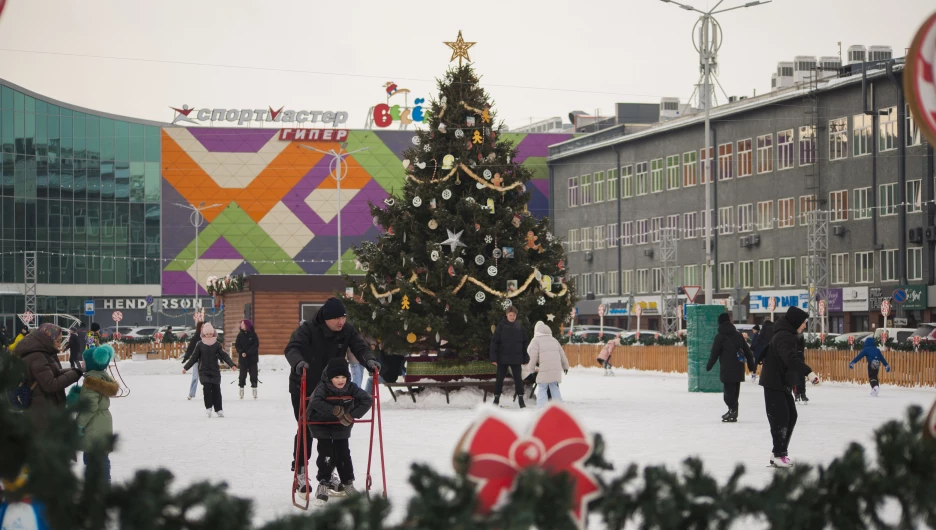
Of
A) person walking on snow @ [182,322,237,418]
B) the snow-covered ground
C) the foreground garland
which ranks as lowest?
the snow-covered ground

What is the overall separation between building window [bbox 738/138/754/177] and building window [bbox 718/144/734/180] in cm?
75

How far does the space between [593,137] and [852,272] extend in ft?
97.0

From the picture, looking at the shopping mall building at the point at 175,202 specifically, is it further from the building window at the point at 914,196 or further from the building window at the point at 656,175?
the building window at the point at 914,196

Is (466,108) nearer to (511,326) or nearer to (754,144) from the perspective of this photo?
(511,326)

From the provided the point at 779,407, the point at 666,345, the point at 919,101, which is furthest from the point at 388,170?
the point at 919,101

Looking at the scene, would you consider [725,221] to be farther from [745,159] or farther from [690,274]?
[690,274]

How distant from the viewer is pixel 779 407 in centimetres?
1298

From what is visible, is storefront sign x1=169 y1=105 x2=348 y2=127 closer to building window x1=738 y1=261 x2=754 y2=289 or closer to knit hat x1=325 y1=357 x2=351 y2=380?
building window x1=738 y1=261 x2=754 y2=289

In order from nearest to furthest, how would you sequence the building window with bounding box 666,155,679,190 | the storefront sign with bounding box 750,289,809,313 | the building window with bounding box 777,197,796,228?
1. the storefront sign with bounding box 750,289,809,313
2. the building window with bounding box 777,197,796,228
3. the building window with bounding box 666,155,679,190

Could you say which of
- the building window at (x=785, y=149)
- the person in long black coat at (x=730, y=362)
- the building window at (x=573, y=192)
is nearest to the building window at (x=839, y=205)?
the building window at (x=785, y=149)

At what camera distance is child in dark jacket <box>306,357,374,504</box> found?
10.7 metres

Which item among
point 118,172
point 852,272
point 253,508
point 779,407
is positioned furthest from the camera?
point 118,172

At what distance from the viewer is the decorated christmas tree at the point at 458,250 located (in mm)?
24484

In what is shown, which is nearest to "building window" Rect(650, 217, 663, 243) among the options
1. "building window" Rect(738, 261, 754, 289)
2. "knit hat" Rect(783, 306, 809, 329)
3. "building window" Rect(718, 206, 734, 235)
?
"building window" Rect(718, 206, 734, 235)
